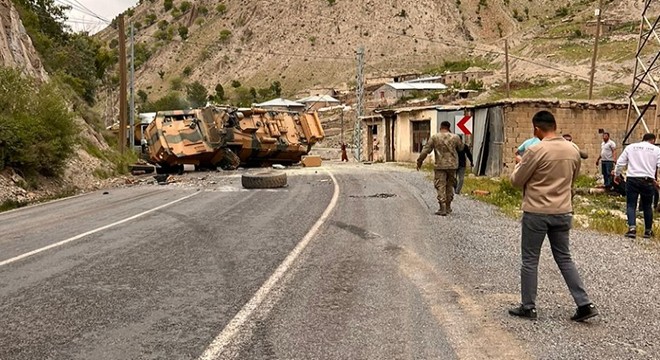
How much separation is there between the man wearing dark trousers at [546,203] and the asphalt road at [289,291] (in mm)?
370

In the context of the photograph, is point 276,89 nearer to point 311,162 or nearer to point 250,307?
point 311,162

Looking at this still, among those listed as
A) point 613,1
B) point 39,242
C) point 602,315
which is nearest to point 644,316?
point 602,315

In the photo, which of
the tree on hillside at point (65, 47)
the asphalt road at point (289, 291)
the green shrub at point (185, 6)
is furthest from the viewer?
the green shrub at point (185, 6)

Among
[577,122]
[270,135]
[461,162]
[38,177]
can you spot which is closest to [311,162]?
[270,135]

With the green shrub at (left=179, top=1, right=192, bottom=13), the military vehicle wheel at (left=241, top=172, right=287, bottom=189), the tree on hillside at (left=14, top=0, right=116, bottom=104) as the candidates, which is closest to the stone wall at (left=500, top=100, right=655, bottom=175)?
the military vehicle wheel at (left=241, top=172, right=287, bottom=189)

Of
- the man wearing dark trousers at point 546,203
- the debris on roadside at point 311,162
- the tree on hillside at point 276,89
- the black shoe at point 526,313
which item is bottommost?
the debris on roadside at point 311,162

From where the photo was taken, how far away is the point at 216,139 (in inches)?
1220

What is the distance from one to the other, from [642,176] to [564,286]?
4.87m

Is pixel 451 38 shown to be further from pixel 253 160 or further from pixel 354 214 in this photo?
pixel 354 214

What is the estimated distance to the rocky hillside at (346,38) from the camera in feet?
334

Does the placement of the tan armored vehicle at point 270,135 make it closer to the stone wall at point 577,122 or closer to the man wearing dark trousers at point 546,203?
the stone wall at point 577,122

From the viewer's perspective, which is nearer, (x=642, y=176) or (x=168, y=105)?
(x=642, y=176)

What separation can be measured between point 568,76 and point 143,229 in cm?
6462

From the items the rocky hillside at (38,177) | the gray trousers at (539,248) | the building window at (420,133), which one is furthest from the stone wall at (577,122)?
the gray trousers at (539,248)
